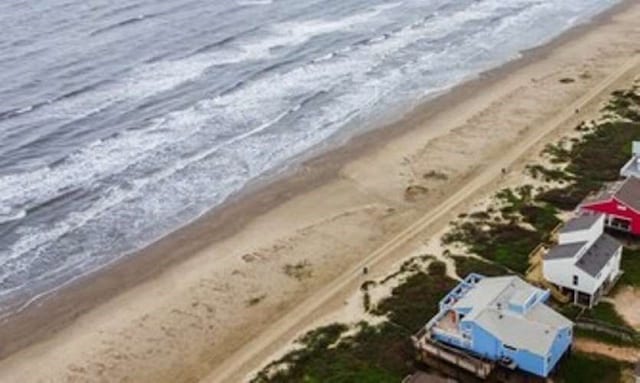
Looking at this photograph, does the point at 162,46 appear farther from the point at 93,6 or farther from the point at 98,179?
the point at 98,179

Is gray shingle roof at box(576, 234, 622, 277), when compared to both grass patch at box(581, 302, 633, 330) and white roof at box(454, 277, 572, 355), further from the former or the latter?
white roof at box(454, 277, 572, 355)


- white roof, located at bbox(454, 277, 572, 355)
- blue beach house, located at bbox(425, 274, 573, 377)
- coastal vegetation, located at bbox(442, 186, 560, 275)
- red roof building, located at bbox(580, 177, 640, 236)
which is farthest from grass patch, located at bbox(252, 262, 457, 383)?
red roof building, located at bbox(580, 177, 640, 236)

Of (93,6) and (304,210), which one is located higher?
(93,6)

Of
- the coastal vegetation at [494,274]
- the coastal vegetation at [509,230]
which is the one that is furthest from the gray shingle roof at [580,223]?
the coastal vegetation at [509,230]

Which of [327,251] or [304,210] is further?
[304,210]

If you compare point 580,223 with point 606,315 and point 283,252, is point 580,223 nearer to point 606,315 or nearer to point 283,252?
point 606,315

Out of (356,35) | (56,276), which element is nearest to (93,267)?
(56,276)
